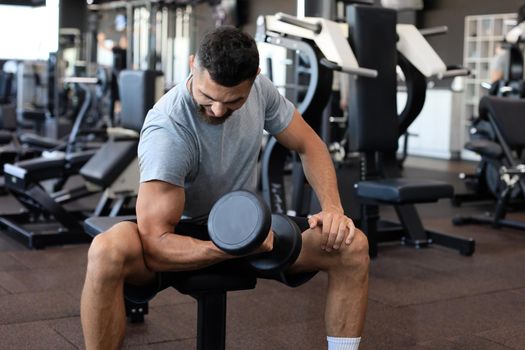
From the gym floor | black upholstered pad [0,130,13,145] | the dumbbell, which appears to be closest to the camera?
the dumbbell

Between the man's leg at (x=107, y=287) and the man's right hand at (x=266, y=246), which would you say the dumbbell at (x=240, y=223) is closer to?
the man's right hand at (x=266, y=246)

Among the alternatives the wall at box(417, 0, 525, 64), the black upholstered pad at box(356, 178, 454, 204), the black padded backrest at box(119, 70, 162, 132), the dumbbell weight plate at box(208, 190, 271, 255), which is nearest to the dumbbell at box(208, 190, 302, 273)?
the dumbbell weight plate at box(208, 190, 271, 255)

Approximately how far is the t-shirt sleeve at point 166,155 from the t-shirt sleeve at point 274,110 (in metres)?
0.30

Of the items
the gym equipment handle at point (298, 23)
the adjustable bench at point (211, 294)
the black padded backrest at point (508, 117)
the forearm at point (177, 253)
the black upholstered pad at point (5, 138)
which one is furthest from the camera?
the black upholstered pad at point (5, 138)

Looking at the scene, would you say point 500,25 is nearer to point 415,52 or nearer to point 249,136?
point 415,52

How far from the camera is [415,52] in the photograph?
400 centimetres

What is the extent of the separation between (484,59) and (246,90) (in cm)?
771

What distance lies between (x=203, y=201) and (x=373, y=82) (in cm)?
212

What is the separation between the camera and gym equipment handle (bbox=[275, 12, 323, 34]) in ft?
12.0

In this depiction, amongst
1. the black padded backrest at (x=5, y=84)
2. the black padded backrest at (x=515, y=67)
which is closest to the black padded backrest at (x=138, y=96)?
the black padded backrest at (x=515, y=67)

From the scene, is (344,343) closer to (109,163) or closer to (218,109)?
(218,109)

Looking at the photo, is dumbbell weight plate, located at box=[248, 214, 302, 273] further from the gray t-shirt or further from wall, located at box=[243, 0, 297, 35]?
wall, located at box=[243, 0, 297, 35]

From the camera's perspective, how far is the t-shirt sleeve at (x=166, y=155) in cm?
169

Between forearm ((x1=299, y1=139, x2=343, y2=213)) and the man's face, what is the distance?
0.36 metres
